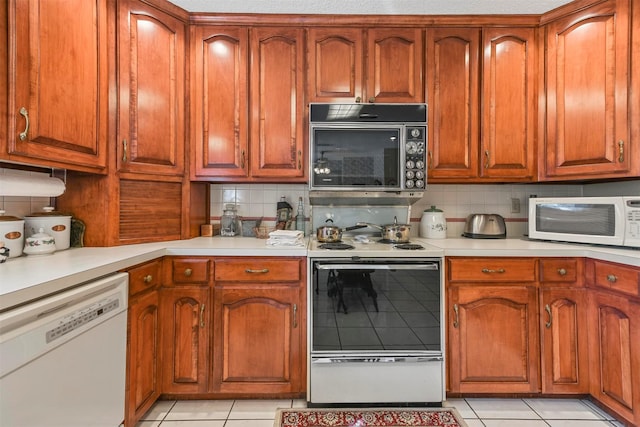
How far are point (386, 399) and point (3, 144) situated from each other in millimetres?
2070

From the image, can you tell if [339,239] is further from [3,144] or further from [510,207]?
[3,144]

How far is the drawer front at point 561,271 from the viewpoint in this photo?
1746 millimetres

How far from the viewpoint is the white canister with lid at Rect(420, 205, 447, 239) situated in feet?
7.35

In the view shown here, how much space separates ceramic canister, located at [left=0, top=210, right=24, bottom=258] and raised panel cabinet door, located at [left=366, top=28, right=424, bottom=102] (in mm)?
1983

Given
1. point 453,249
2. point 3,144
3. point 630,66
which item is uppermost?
point 630,66

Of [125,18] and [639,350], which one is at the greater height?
[125,18]

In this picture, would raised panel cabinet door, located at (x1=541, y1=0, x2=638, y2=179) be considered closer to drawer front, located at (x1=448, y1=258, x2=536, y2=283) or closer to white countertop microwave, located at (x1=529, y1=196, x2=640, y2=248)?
white countertop microwave, located at (x1=529, y1=196, x2=640, y2=248)

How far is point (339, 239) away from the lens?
2.04 m

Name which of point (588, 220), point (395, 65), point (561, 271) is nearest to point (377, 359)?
point (561, 271)

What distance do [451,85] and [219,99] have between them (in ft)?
5.00

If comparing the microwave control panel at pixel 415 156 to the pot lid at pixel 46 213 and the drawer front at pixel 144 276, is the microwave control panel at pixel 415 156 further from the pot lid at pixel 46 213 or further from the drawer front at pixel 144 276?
the pot lid at pixel 46 213

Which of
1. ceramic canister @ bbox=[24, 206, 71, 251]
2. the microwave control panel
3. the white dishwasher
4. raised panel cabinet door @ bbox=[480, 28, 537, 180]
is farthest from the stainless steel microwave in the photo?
ceramic canister @ bbox=[24, 206, 71, 251]

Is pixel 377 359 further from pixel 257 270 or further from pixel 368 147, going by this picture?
pixel 368 147

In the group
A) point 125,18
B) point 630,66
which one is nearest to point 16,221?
point 125,18
